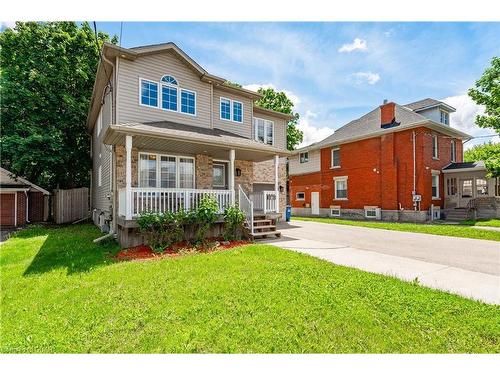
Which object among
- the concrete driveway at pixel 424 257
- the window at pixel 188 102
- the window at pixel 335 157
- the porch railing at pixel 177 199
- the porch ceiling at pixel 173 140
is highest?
the window at pixel 188 102

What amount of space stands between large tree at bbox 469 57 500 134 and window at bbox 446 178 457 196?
4427 millimetres

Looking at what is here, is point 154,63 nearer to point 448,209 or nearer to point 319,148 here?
point 319,148

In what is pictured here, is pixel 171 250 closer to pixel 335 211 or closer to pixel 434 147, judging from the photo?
pixel 335 211

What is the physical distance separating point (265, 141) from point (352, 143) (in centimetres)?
871

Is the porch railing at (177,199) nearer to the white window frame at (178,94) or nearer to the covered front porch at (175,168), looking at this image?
the covered front porch at (175,168)

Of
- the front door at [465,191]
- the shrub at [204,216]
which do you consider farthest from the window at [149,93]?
the front door at [465,191]

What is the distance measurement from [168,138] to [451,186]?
20.7 m

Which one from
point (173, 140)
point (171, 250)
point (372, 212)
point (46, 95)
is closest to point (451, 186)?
point (372, 212)

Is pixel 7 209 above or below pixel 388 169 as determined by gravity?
below

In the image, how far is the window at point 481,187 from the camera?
19.3 meters

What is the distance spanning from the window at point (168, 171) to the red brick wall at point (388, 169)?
1471 cm

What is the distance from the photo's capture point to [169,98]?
11547mm

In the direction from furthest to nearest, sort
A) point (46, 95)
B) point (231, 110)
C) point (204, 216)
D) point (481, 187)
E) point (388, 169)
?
point (481, 187), point (388, 169), point (46, 95), point (231, 110), point (204, 216)
